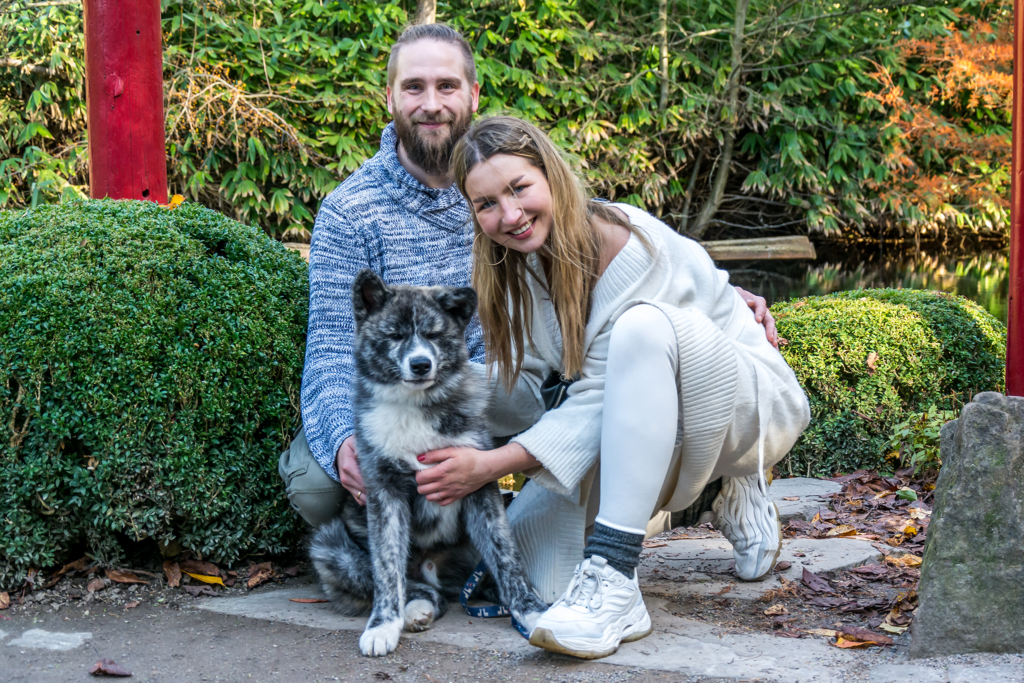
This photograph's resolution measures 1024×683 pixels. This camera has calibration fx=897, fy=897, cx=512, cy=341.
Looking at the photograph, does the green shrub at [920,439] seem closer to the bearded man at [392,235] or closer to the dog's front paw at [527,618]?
the bearded man at [392,235]

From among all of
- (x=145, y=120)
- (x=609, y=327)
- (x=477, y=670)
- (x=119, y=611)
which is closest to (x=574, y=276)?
(x=609, y=327)

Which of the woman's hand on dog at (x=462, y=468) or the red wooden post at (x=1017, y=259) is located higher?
the red wooden post at (x=1017, y=259)

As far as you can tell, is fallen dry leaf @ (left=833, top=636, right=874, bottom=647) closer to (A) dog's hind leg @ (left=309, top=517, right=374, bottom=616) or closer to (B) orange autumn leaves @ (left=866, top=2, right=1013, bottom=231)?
(A) dog's hind leg @ (left=309, top=517, right=374, bottom=616)

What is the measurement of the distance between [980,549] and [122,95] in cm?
391

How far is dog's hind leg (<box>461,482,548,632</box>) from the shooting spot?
280 cm

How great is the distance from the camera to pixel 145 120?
4195mm

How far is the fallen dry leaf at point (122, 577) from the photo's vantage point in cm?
326

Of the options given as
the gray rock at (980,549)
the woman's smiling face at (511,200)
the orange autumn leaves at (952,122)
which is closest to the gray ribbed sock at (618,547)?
the gray rock at (980,549)

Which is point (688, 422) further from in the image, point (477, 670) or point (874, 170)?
point (874, 170)

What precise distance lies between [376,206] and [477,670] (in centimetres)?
175

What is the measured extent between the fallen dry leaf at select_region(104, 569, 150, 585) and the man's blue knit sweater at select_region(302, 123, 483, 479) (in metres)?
0.84

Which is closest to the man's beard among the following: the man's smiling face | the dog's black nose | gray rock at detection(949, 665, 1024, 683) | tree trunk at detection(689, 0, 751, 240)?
the man's smiling face

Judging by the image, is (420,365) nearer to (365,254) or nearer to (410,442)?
(410,442)

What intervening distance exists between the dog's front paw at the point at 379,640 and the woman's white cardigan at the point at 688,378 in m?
0.64
